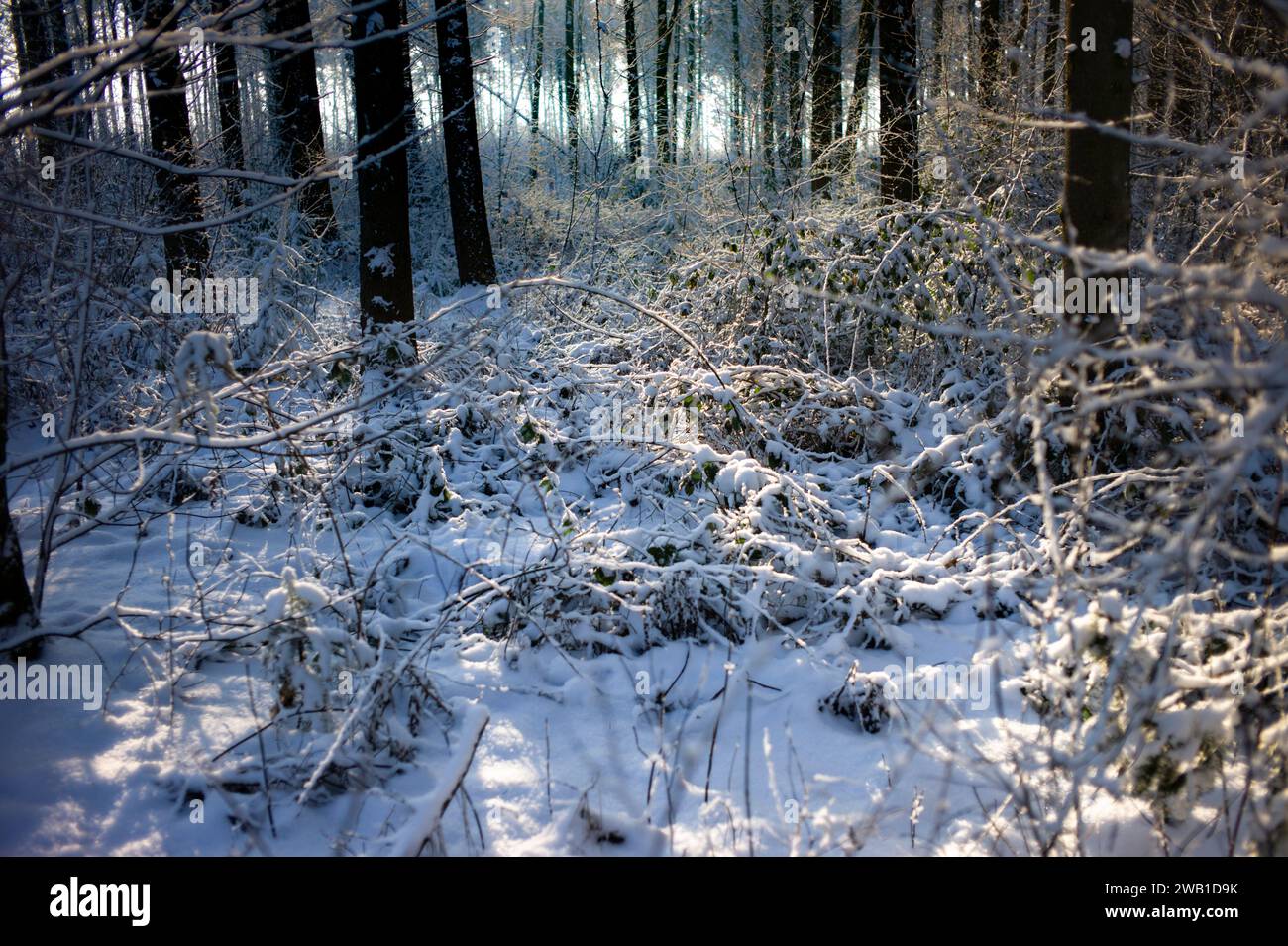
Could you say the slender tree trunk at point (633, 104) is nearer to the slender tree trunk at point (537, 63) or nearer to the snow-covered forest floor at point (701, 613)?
the slender tree trunk at point (537, 63)

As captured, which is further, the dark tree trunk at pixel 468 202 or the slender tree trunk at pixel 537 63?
the slender tree trunk at pixel 537 63

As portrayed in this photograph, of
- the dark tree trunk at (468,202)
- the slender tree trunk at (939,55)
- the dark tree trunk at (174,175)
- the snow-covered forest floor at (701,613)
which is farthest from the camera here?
the dark tree trunk at (468,202)

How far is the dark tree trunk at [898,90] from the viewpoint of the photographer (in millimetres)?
7871

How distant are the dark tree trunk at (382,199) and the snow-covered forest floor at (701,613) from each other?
1.10 metres

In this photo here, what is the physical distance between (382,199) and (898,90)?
230 inches

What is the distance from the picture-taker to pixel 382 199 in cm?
698

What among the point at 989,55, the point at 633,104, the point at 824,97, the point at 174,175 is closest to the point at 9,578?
the point at 174,175

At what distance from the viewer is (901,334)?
663cm

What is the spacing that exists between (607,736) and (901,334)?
15.6 feet

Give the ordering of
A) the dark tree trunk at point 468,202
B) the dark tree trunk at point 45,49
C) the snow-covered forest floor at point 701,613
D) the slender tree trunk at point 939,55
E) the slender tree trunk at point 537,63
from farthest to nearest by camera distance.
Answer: the slender tree trunk at point 537,63 → the dark tree trunk at point 468,202 → the slender tree trunk at point 939,55 → the dark tree trunk at point 45,49 → the snow-covered forest floor at point 701,613

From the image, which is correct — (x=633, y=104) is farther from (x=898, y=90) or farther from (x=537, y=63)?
(x=898, y=90)

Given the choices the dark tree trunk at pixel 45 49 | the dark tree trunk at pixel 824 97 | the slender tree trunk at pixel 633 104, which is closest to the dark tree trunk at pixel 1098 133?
the dark tree trunk at pixel 824 97
